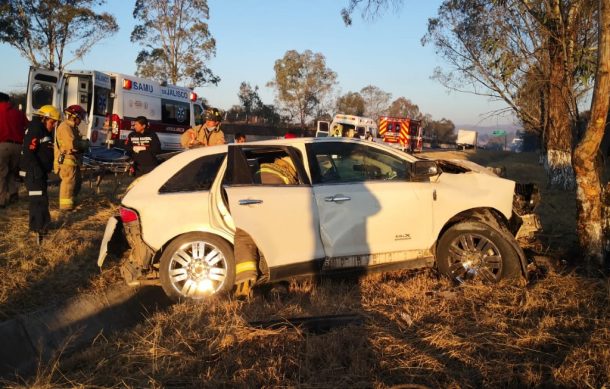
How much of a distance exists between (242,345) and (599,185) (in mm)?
4259

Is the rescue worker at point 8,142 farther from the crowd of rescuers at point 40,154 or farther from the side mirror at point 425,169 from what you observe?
the side mirror at point 425,169

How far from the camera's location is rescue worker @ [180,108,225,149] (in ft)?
26.7

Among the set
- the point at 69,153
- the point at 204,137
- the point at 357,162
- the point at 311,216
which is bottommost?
the point at 311,216

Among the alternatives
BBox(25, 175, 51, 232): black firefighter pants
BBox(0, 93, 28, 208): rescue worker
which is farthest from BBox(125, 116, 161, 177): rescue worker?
BBox(0, 93, 28, 208): rescue worker

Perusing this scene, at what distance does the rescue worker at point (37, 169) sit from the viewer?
6789 millimetres

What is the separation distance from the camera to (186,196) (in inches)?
201

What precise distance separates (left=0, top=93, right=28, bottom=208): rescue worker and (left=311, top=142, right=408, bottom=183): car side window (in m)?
5.62

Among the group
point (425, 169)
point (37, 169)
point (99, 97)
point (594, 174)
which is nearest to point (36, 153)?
point (37, 169)

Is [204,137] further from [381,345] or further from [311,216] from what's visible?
[381,345]

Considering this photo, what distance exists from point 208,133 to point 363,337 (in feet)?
17.2

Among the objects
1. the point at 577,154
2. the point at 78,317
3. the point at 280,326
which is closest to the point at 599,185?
the point at 577,154

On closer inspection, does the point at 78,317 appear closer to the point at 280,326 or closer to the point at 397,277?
the point at 280,326

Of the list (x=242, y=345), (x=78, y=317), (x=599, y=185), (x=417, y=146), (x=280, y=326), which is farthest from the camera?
(x=417, y=146)

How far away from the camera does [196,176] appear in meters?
5.26
